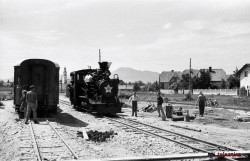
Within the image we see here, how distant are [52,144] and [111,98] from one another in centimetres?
1037

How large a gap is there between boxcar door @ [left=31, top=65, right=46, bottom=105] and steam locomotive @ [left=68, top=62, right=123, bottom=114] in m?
3.01

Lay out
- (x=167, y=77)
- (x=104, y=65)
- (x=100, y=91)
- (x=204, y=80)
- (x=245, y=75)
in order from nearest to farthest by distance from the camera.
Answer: (x=100, y=91) < (x=104, y=65) < (x=245, y=75) < (x=204, y=80) < (x=167, y=77)

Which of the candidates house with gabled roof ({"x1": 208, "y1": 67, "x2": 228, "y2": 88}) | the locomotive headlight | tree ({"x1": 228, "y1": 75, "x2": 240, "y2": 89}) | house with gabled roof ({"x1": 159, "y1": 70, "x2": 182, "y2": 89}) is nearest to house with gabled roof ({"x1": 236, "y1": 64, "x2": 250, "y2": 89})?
tree ({"x1": 228, "y1": 75, "x2": 240, "y2": 89})

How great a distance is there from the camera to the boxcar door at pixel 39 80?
1812 centimetres

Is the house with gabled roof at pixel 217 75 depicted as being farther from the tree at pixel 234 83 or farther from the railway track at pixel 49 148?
the railway track at pixel 49 148

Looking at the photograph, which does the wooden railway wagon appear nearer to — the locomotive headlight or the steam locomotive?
the steam locomotive

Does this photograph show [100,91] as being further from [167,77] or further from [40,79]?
[167,77]

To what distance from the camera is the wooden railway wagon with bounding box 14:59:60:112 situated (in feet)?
58.1

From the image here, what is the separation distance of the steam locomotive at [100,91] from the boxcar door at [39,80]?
301 cm

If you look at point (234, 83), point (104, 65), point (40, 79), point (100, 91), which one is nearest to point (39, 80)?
point (40, 79)

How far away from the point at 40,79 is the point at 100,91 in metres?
3.53

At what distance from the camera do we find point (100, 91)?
65.2 feet

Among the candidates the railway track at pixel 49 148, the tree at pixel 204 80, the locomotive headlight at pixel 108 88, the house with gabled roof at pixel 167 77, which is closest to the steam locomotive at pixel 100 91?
the locomotive headlight at pixel 108 88

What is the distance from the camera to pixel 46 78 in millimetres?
18391
